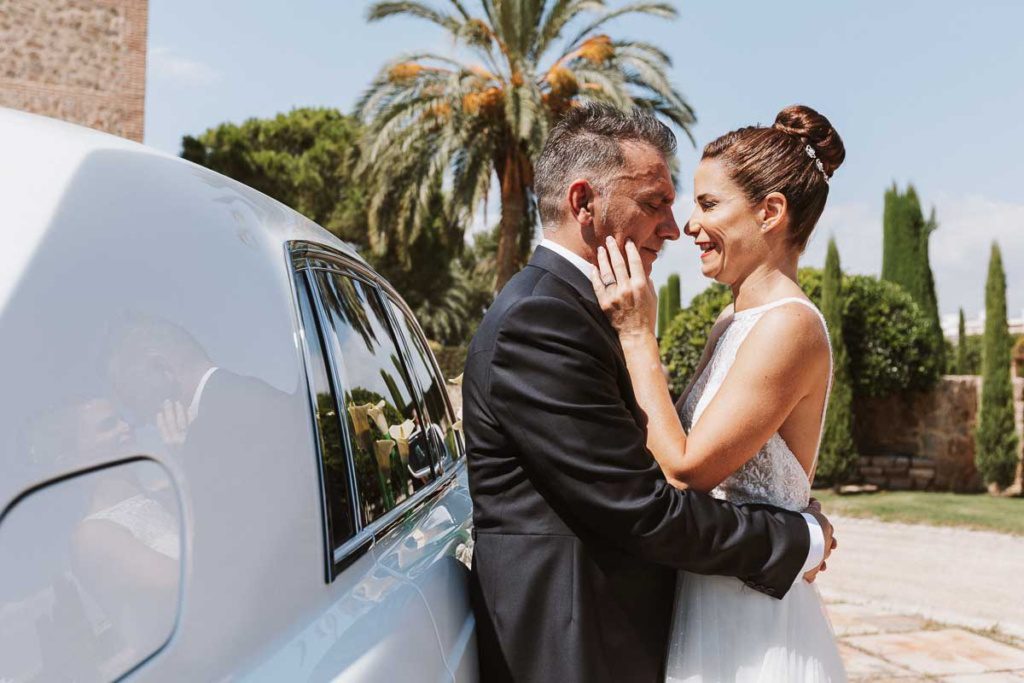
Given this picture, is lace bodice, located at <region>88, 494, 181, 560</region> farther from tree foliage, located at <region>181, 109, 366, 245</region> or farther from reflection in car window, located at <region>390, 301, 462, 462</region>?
tree foliage, located at <region>181, 109, 366, 245</region>

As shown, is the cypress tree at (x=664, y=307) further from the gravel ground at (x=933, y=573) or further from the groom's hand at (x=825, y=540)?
the groom's hand at (x=825, y=540)

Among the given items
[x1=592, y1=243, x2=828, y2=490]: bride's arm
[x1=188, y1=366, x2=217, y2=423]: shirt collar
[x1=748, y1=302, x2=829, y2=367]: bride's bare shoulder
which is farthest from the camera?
[x1=748, y1=302, x2=829, y2=367]: bride's bare shoulder

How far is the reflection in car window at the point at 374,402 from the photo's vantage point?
160 centimetres

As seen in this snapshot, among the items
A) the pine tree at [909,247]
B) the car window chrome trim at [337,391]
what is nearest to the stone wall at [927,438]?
the pine tree at [909,247]

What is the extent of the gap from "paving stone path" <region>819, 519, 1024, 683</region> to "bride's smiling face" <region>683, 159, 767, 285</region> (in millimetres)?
3792

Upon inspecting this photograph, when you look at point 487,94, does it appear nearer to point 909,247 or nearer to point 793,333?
point 909,247

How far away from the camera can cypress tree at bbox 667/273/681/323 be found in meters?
32.7

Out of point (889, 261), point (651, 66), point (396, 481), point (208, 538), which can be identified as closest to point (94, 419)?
point (208, 538)

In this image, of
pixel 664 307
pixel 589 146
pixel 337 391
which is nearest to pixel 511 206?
pixel 589 146

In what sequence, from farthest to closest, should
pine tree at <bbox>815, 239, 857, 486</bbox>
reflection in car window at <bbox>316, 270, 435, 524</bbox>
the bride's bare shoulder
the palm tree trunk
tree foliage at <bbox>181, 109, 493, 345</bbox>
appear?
1. tree foliage at <bbox>181, 109, 493, 345</bbox>
2. the palm tree trunk
3. pine tree at <bbox>815, 239, 857, 486</bbox>
4. the bride's bare shoulder
5. reflection in car window at <bbox>316, 270, 435, 524</bbox>

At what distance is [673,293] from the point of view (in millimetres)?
32875

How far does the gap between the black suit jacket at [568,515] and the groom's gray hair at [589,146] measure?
38 centimetres

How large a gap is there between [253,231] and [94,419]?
524 mm

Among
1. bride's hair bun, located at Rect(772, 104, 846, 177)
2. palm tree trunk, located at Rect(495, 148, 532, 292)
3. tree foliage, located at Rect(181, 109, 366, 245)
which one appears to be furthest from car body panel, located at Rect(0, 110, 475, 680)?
tree foliage, located at Rect(181, 109, 366, 245)
